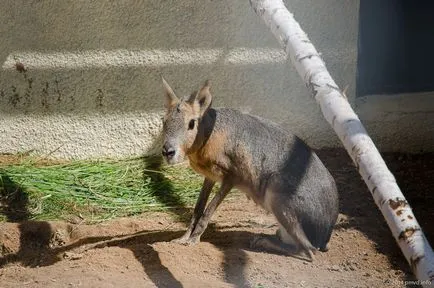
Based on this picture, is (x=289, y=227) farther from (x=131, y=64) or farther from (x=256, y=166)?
(x=131, y=64)

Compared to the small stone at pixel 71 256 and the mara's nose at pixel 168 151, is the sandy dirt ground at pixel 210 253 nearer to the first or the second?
the small stone at pixel 71 256

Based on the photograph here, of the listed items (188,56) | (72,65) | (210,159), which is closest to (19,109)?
(72,65)

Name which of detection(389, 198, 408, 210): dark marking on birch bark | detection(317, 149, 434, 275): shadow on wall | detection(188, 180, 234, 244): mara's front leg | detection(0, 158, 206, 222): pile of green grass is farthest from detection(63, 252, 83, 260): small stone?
detection(389, 198, 408, 210): dark marking on birch bark

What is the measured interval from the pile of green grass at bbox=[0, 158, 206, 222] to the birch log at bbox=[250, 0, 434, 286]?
2.04 m

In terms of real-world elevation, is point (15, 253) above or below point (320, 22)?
below

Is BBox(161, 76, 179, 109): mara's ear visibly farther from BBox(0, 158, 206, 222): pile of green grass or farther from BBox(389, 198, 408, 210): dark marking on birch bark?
BBox(389, 198, 408, 210): dark marking on birch bark

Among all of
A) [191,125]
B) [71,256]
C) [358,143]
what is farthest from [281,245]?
[358,143]

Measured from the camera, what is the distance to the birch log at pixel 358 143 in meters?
3.86

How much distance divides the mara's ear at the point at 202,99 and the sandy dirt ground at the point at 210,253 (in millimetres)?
944

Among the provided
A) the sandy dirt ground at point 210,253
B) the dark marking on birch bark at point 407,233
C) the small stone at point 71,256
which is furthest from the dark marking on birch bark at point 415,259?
the small stone at point 71,256

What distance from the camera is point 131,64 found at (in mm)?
6988

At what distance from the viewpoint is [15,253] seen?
228 inches

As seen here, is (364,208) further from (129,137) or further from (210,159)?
(129,137)

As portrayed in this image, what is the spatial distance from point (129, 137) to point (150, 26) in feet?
3.27
